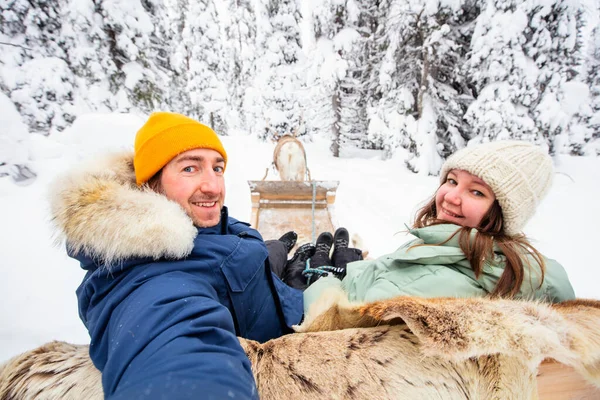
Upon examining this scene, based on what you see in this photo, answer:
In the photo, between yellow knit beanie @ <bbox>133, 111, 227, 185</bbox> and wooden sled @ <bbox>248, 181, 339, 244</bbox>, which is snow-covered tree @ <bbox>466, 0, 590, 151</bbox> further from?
yellow knit beanie @ <bbox>133, 111, 227, 185</bbox>

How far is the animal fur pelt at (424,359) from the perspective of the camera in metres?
0.73

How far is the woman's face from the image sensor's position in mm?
1519

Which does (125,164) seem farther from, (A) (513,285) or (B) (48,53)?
(B) (48,53)

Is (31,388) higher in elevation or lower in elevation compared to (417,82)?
lower

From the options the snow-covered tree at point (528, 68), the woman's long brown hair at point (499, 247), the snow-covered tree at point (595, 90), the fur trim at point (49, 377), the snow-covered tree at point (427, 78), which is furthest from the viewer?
the snow-covered tree at point (595, 90)

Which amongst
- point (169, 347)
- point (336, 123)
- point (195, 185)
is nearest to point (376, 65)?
point (336, 123)

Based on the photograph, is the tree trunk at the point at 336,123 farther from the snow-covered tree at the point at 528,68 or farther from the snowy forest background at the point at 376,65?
the snow-covered tree at the point at 528,68

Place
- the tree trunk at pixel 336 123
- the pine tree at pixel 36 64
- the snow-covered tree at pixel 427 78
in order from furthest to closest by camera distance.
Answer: the tree trunk at pixel 336 123 → the snow-covered tree at pixel 427 78 → the pine tree at pixel 36 64

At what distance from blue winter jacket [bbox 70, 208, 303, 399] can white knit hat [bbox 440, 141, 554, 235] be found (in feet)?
4.54

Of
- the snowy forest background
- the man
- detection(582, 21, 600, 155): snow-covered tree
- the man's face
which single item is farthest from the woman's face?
detection(582, 21, 600, 155): snow-covered tree

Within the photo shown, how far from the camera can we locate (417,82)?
9.77 m


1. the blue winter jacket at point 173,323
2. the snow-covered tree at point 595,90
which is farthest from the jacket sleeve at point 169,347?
the snow-covered tree at point 595,90

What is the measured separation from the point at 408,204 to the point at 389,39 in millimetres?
7059

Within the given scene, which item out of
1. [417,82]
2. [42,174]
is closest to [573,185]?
[417,82]
